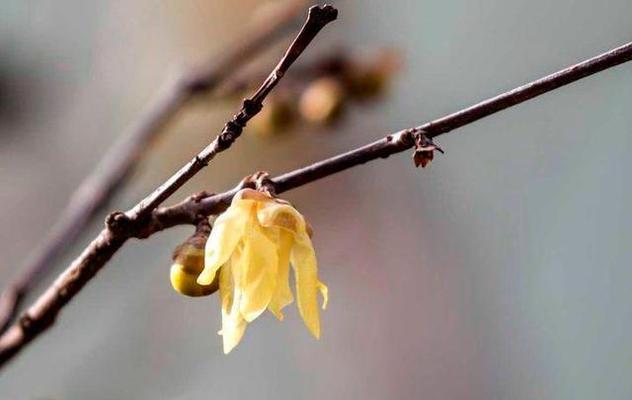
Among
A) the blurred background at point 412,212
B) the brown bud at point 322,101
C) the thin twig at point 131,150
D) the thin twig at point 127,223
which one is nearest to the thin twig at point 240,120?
the thin twig at point 127,223

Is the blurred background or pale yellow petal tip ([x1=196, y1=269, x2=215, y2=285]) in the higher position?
the blurred background

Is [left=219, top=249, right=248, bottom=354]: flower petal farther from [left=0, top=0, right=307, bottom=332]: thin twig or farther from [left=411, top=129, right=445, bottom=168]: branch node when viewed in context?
[left=0, top=0, right=307, bottom=332]: thin twig

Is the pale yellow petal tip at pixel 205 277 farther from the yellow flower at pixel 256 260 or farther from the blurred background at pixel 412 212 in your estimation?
the blurred background at pixel 412 212

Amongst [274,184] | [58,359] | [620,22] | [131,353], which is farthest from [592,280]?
[274,184]

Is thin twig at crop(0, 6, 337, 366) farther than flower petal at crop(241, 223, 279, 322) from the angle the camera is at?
No

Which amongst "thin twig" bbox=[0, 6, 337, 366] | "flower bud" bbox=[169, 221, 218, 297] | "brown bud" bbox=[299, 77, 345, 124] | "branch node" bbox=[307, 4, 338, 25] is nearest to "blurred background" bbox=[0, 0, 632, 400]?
"brown bud" bbox=[299, 77, 345, 124]

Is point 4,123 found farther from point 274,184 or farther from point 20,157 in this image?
point 274,184

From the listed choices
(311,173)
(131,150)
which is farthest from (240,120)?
(131,150)
